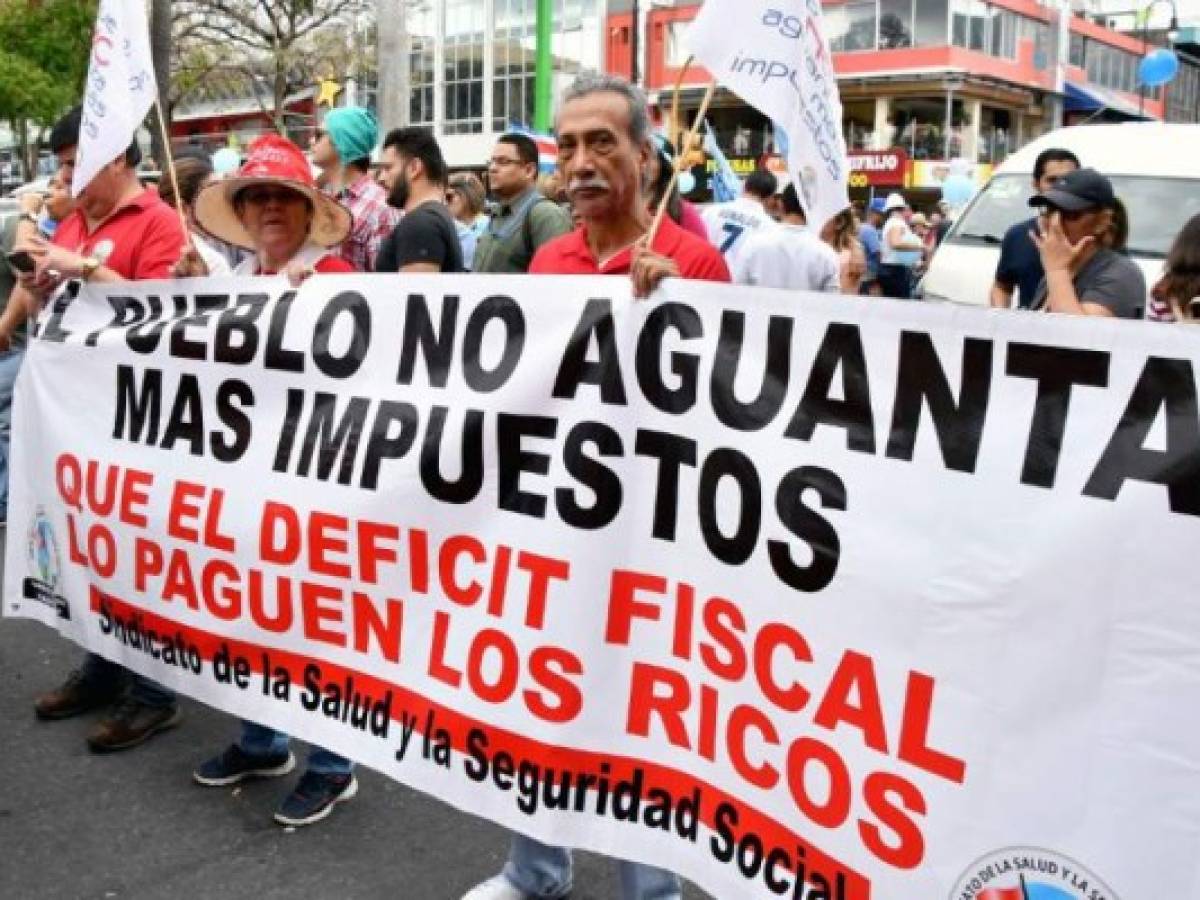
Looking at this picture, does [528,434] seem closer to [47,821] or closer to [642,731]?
[642,731]

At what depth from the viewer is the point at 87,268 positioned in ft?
12.2

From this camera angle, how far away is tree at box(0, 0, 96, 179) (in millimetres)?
28984

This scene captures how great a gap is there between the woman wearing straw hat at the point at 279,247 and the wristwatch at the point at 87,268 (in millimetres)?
343

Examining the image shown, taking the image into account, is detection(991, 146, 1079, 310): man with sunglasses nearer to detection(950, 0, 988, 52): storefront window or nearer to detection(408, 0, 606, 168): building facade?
detection(950, 0, 988, 52): storefront window


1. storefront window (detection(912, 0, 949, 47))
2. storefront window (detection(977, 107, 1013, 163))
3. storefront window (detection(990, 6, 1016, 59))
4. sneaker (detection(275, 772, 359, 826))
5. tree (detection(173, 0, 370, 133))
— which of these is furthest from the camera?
storefront window (detection(977, 107, 1013, 163))

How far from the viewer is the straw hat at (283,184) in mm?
3500

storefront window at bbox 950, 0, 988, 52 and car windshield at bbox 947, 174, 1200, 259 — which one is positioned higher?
storefront window at bbox 950, 0, 988, 52

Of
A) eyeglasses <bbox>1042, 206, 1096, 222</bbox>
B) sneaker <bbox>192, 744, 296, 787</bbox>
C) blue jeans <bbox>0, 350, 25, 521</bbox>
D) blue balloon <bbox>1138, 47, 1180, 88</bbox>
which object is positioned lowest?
sneaker <bbox>192, 744, 296, 787</bbox>

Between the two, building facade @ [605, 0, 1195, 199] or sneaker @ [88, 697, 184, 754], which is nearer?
sneaker @ [88, 697, 184, 754]

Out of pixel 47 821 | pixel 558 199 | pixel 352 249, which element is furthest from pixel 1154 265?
pixel 47 821

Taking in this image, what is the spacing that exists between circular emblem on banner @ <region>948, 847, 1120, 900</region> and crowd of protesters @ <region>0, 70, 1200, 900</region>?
32.8 inches

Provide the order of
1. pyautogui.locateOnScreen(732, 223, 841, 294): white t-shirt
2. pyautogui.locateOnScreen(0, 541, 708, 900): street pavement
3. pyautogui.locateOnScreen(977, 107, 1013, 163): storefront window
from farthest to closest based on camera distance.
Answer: pyautogui.locateOnScreen(977, 107, 1013, 163): storefront window
pyautogui.locateOnScreen(732, 223, 841, 294): white t-shirt
pyautogui.locateOnScreen(0, 541, 708, 900): street pavement

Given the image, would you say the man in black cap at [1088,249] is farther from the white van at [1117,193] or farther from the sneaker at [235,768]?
the white van at [1117,193]

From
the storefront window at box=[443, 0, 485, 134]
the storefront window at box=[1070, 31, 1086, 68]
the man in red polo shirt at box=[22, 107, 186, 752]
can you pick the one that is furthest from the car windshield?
the storefront window at box=[443, 0, 485, 134]
